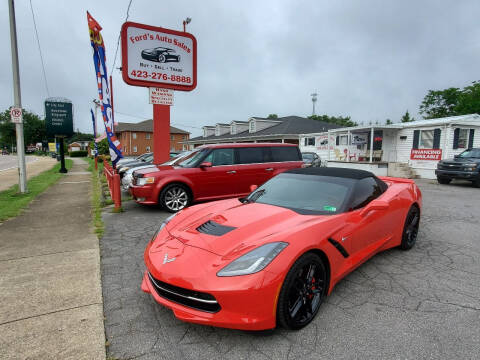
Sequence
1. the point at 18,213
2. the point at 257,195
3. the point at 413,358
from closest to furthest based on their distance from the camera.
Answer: the point at 413,358, the point at 257,195, the point at 18,213

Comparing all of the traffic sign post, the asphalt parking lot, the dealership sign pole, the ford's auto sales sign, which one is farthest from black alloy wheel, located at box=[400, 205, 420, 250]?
the traffic sign post

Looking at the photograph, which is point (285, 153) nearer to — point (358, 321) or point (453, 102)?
point (358, 321)

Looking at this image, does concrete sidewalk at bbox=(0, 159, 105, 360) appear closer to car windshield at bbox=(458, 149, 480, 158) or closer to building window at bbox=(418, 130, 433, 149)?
car windshield at bbox=(458, 149, 480, 158)

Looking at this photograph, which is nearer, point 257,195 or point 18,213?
point 257,195

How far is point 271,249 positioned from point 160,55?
9.37 meters

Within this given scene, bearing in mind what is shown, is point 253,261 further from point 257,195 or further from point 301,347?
point 257,195

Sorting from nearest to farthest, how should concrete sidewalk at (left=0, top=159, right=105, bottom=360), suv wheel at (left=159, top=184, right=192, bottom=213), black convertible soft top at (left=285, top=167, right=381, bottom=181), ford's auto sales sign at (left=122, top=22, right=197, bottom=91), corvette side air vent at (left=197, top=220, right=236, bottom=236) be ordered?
1. concrete sidewalk at (left=0, top=159, right=105, bottom=360)
2. corvette side air vent at (left=197, top=220, right=236, bottom=236)
3. black convertible soft top at (left=285, top=167, right=381, bottom=181)
4. suv wheel at (left=159, top=184, right=192, bottom=213)
5. ford's auto sales sign at (left=122, top=22, right=197, bottom=91)

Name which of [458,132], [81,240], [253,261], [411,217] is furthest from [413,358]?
[458,132]

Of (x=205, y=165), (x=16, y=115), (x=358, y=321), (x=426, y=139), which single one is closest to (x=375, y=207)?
(x=358, y=321)

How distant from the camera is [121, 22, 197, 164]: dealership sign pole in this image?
9250 mm

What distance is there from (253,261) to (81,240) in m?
3.70

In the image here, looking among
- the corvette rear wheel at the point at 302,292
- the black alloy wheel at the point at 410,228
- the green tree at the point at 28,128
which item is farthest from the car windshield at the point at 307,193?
the green tree at the point at 28,128

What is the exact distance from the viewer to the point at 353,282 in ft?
10.4

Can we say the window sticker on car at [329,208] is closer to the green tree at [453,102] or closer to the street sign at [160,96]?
the street sign at [160,96]
